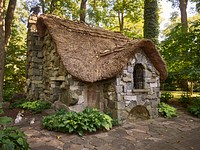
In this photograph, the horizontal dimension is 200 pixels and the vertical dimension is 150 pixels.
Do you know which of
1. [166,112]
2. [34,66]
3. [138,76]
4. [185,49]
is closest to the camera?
[138,76]

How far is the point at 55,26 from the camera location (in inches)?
259

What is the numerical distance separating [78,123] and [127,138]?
1158mm

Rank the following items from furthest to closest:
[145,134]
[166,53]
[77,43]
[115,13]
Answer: [115,13] < [166,53] < [77,43] < [145,134]

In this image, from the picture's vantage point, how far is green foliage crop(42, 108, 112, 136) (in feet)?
14.5

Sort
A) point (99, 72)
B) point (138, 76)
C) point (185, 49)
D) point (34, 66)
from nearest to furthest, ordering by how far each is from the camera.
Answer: point (99, 72) → point (138, 76) → point (34, 66) → point (185, 49)

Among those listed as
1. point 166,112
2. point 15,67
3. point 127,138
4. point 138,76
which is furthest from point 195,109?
point 15,67

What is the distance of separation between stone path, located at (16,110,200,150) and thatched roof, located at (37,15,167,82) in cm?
163

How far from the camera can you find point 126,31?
48.9 feet

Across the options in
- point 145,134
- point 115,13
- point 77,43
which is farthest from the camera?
point 115,13

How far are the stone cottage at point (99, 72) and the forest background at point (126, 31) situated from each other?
60.7 inches

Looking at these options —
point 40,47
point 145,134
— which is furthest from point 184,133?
point 40,47

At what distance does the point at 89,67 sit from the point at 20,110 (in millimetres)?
3040

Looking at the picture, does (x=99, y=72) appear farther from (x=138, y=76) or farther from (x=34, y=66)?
(x=34, y=66)

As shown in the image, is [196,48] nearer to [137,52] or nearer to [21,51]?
[137,52]
